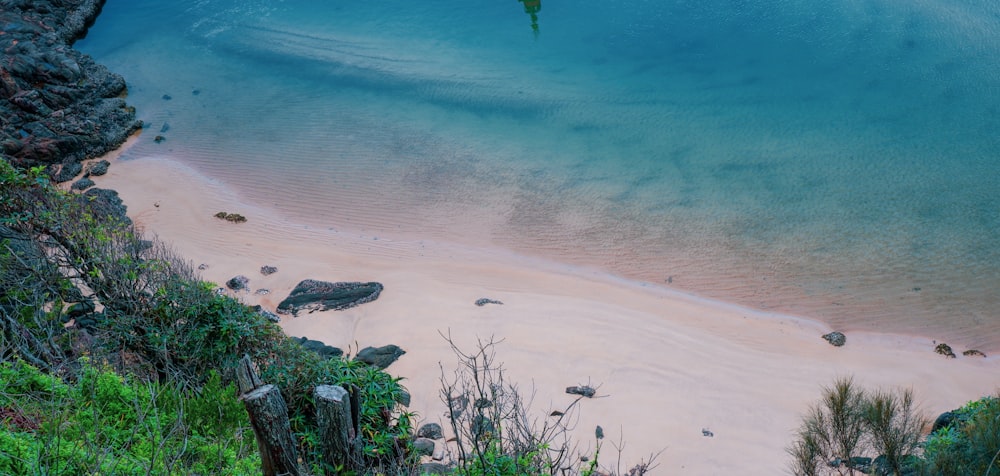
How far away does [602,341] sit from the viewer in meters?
13.4

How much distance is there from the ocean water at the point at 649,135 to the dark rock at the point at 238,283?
3.56m

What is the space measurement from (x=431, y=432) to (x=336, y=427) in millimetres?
3768

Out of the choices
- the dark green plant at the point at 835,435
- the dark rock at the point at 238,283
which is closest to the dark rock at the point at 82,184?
the dark rock at the point at 238,283

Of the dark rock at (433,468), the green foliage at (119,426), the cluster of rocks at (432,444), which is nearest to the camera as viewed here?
the green foliage at (119,426)

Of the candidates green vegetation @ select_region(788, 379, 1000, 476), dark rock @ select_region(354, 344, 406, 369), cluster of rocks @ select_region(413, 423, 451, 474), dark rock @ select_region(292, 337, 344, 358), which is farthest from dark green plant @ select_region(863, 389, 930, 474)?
dark rock @ select_region(292, 337, 344, 358)

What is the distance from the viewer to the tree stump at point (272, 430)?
6.52 m

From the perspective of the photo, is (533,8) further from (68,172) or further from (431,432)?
(431,432)

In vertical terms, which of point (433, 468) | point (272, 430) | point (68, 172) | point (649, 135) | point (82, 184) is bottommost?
point (433, 468)

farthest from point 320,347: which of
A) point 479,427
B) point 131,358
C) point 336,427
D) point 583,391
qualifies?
point 479,427

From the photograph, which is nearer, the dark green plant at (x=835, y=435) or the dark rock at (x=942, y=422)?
the dark green plant at (x=835, y=435)

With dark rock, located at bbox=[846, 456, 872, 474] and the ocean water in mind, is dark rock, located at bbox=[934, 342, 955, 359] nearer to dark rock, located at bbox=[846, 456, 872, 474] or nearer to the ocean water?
the ocean water

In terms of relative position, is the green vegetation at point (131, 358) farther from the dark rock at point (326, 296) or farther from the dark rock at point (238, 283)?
the dark rock at point (238, 283)

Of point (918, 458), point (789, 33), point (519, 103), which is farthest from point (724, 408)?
point (789, 33)

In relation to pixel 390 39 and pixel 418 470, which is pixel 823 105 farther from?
pixel 418 470
